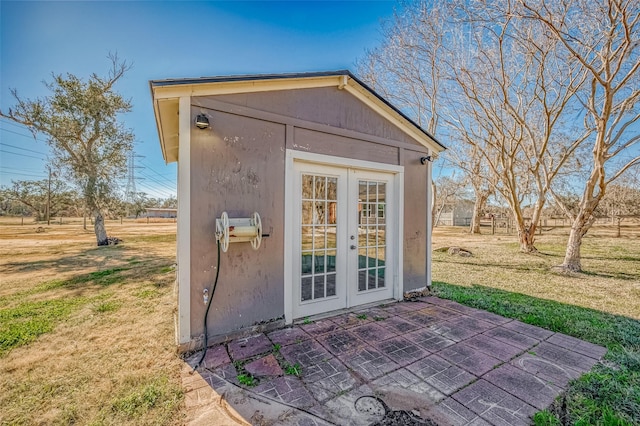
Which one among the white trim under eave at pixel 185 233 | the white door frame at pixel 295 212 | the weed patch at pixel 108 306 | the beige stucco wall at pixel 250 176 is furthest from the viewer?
the weed patch at pixel 108 306

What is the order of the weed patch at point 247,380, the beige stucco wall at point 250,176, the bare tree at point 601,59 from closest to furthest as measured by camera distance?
the weed patch at point 247,380, the beige stucco wall at point 250,176, the bare tree at point 601,59

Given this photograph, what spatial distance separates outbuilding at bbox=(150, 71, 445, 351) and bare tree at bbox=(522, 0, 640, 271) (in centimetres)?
393

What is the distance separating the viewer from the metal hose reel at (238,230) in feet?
9.30

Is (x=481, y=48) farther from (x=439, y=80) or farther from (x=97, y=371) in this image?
(x=97, y=371)

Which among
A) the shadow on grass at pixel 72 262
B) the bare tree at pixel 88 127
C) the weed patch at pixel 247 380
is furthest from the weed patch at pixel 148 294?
the bare tree at pixel 88 127

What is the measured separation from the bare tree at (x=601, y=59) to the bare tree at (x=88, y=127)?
1492cm

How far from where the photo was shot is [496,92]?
830cm

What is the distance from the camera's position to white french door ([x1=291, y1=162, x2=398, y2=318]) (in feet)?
12.1

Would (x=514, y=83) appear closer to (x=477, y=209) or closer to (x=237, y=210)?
(x=237, y=210)

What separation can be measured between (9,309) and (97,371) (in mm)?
3254

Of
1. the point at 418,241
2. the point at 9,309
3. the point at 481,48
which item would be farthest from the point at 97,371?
the point at 481,48

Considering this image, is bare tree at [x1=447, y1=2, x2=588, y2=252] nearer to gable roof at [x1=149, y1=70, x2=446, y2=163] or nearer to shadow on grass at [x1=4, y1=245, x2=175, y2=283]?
gable roof at [x1=149, y1=70, x2=446, y2=163]

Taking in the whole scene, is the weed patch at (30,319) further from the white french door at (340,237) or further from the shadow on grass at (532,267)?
the shadow on grass at (532,267)

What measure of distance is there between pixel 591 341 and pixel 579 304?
6.17ft
